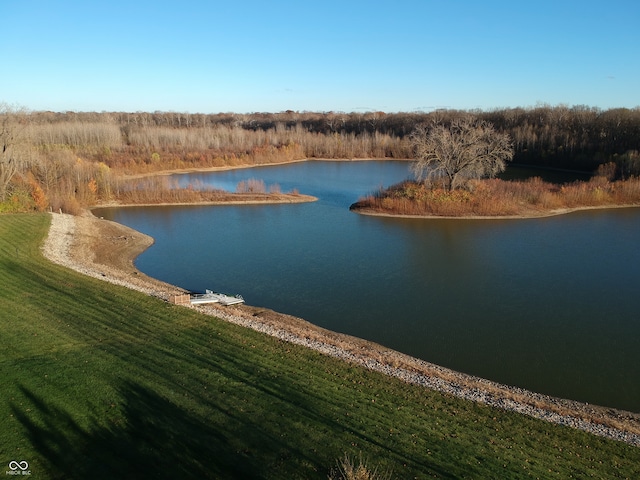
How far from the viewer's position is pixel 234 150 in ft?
277

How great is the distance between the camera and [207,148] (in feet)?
282

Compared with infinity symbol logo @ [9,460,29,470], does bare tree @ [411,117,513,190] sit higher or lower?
higher

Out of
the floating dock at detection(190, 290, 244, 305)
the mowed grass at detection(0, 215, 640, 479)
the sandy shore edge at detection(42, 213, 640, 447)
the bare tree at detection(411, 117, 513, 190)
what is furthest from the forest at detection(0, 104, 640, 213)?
the mowed grass at detection(0, 215, 640, 479)

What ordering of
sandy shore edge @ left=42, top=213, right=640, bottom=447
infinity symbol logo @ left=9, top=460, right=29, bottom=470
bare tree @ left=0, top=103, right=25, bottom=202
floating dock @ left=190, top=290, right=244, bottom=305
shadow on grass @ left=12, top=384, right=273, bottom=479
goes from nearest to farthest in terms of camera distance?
infinity symbol logo @ left=9, top=460, right=29, bottom=470, shadow on grass @ left=12, top=384, right=273, bottom=479, sandy shore edge @ left=42, top=213, right=640, bottom=447, floating dock @ left=190, top=290, right=244, bottom=305, bare tree @ left=0, top=103, right=25, bottom=202

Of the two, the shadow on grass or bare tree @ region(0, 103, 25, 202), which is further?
bare tree @ region(0, 103, 25, 202)

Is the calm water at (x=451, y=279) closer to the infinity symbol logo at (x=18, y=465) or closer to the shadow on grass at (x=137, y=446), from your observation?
the shadow on grass at (x=137, y=446)

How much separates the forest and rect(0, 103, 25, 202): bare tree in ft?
0.24

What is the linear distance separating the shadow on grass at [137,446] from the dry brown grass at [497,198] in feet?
106

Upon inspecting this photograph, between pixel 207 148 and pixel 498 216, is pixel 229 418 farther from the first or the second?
pixel 207 148

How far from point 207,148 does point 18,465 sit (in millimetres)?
81795

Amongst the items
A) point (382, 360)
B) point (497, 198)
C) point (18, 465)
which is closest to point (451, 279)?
point (382, 360)

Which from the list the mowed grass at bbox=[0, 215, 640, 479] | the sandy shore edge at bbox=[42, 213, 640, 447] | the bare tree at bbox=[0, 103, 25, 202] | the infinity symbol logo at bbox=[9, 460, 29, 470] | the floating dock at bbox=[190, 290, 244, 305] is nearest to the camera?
the infinity symbol logo at bbox=[9, 460, 29, 470]

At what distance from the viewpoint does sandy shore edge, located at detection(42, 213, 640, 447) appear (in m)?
11.9

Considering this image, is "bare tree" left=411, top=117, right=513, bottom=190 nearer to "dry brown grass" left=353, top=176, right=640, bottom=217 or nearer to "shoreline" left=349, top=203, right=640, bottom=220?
"dry brown grass" left=353, top=176, right=640, bottom=217
